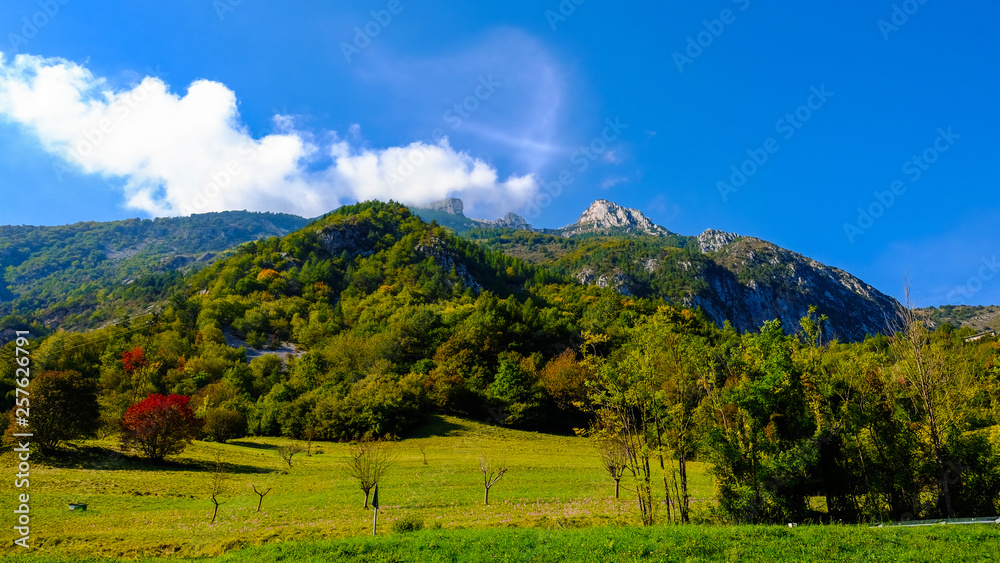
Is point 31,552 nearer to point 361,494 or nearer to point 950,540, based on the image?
point 361,494

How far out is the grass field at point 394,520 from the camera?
48.9 ft

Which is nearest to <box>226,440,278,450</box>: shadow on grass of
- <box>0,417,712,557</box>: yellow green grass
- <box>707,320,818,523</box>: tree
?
<box>0,417,712,557</box>: yellow green grass

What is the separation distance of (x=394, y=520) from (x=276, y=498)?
13582 mm

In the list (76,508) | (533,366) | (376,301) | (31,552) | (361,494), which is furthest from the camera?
(376,301)

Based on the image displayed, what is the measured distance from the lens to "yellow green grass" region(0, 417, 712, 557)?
2136 cm

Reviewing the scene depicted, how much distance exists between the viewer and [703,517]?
71.1ft

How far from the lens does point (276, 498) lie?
32.4 m

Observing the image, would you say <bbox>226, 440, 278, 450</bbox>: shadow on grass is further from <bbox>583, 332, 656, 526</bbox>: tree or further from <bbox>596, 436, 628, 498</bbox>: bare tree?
<bbox>583, 332, 656, 526</bbox>: tree

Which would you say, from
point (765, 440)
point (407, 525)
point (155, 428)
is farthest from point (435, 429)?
point (765, 440)

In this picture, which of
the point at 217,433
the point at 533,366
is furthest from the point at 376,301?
the point at 217,433

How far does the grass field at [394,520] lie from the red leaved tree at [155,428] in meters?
1.84

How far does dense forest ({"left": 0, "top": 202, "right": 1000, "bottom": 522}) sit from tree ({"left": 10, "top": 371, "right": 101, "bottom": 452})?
191 millimetres

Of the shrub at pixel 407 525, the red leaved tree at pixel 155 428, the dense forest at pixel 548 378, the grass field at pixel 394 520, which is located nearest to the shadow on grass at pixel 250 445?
the dense forest at pixel 548 378

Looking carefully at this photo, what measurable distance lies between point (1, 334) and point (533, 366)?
135284mm
